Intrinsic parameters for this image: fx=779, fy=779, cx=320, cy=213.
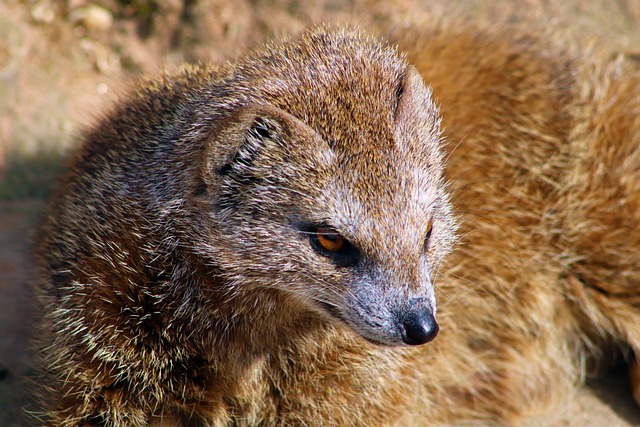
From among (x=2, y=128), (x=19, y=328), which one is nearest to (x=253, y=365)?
(x=19, y=328)

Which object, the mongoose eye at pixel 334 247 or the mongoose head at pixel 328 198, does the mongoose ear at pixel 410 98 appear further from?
the mongoose eye at pixel 334 247

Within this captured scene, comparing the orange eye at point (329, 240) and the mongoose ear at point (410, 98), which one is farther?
the mongoose ear at point (410, 98)

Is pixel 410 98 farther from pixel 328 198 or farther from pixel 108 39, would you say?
pixel 108 39

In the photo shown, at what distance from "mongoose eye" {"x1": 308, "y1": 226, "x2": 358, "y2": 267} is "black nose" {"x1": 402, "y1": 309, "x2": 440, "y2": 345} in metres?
0.31

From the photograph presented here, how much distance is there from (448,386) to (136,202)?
210 centimetres

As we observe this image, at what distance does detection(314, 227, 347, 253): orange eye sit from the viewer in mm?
2949

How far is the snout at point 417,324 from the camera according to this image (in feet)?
9.27

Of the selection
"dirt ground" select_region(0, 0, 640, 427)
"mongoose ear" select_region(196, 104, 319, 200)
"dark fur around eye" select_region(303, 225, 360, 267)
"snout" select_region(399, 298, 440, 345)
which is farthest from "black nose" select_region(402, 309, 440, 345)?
"dirt ground" select_region(0, 0, 640, 427)

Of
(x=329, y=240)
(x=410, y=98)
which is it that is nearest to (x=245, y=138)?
(x=329, y=240)

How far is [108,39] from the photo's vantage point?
597 centimetres

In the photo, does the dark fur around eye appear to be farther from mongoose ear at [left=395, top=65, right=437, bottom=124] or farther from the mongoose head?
mongoose ear at [left=395, top=65, right=437, bottom=124]

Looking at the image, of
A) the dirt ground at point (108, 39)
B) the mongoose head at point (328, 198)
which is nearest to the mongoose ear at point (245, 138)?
the mongoose head at point (328, 198)

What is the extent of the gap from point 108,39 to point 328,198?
3655mm

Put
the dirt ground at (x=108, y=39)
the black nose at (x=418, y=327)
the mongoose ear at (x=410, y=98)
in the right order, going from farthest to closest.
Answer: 1. the dirt ground at (x=108, y=39)
2. the mongoose ear at (x=410, y=98)
3. the black nose at (x=418, y=327)
